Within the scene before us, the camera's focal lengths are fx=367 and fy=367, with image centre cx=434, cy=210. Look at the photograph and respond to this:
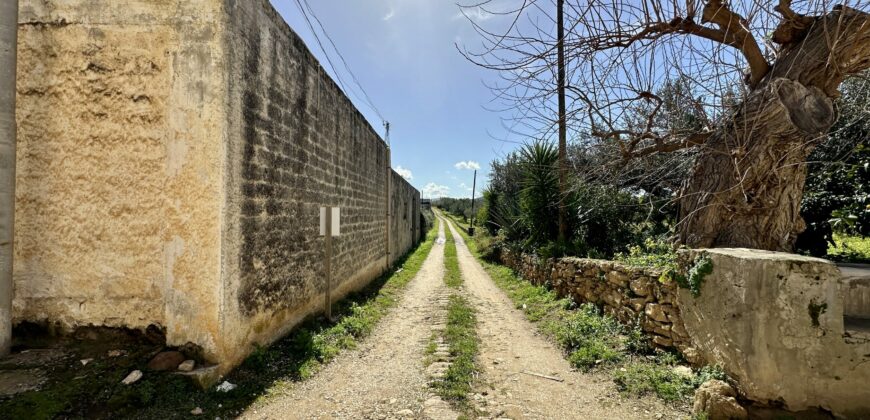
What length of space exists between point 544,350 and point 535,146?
6.16 m

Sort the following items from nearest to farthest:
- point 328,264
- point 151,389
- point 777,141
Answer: point 151,389 < point 777,141 < point 328,264

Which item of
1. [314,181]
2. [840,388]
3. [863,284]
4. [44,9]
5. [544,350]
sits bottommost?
[544,350]

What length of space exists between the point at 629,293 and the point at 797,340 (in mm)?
2156

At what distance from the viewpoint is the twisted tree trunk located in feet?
11.3

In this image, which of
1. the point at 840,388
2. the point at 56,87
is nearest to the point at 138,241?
the point at 56,87

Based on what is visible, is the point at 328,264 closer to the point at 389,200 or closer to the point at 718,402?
the point at 718,402

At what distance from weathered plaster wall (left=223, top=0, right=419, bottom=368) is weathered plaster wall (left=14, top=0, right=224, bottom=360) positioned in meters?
0.23

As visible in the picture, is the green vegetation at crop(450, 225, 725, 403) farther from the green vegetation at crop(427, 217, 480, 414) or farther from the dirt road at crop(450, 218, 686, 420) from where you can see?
the green vegetation at crop(427, 217, 480, 414)

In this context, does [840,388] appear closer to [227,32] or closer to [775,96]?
[775,96]

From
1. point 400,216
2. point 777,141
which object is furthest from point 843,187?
point 400,216

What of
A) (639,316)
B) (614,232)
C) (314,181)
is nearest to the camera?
(639,316)

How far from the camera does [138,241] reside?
3.50 metres

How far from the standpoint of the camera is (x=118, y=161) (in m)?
3.46

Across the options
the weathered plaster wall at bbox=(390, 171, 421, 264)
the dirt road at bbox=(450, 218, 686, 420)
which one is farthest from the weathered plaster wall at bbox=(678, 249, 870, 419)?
the weathered plaster wall at bbox=(390, 171, 421, 264)
